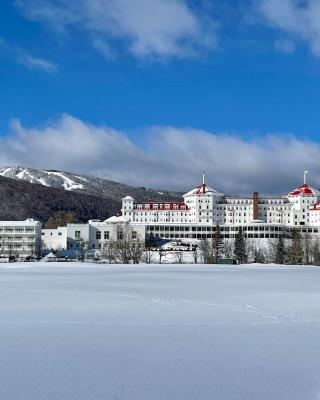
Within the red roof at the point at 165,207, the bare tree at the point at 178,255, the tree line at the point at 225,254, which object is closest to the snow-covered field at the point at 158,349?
the tree line at the point at 225,254

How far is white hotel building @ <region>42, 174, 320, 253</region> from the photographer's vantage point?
11962 centimetres

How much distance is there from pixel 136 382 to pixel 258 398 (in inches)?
78.7

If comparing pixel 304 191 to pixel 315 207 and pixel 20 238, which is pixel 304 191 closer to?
pixel 315 207

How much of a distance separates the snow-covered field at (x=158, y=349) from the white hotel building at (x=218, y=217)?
9739 cm

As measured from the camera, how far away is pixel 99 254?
334ft

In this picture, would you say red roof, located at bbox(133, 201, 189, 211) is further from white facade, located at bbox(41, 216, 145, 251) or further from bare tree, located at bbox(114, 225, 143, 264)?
bare tree, located at bbox(114, 225, 143, 264)

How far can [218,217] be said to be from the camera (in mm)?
131375

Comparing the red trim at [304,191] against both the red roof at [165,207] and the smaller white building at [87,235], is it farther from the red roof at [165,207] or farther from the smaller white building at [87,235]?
the smaller white building at [87,235]

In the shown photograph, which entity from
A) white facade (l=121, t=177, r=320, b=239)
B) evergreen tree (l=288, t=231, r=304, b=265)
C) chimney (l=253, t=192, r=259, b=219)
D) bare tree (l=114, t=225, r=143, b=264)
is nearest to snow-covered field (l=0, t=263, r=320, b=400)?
bare tree (l=114, t=225, r=143, b=264)

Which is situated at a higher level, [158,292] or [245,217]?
[245,217]

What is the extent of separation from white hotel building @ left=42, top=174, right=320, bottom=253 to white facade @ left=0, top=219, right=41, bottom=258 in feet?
40.1

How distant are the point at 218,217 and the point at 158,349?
4730 inches

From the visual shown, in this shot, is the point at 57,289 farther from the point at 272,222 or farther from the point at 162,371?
the point at 272,222

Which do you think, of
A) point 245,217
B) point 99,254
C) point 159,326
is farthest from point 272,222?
point 159,326
